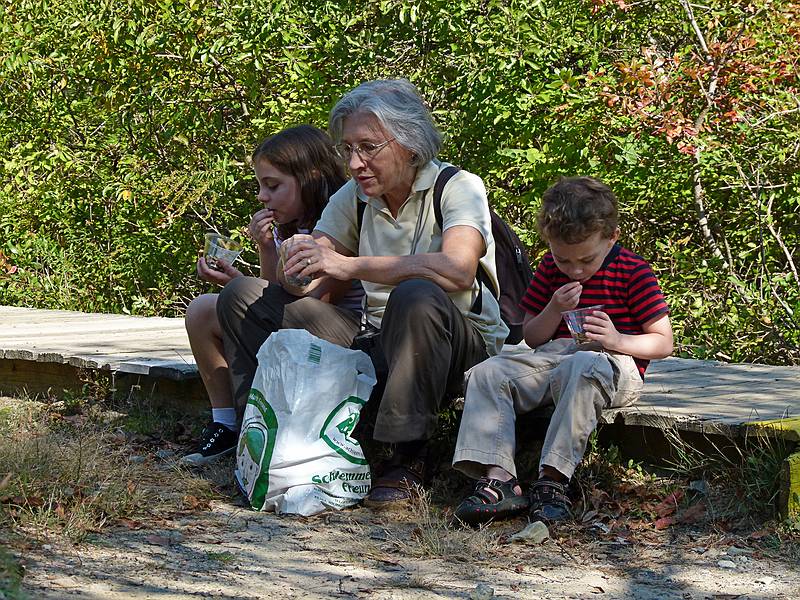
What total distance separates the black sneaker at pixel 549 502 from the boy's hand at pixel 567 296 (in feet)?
1.79

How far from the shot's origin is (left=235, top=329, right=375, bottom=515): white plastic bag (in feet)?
11.9

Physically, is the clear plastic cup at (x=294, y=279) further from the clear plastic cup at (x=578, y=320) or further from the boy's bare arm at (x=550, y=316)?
the clear plastic cup at (x=578, y=320)

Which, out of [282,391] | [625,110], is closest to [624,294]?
[282,391]

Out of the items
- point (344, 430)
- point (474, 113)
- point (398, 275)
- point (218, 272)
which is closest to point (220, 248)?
point (218, 272)

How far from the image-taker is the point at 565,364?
3.50 m

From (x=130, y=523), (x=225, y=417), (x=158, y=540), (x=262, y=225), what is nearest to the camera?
(x=158, y=540)

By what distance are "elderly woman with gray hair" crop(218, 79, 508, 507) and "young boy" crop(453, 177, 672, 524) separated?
19 centimetres

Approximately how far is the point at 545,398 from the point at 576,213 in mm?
601

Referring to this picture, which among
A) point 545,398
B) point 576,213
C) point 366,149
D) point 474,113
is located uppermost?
point 474,113

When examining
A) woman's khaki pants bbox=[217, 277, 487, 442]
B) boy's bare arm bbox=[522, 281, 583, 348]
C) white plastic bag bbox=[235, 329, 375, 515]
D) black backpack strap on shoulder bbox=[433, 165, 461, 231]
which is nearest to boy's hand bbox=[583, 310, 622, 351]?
boy's bare arm bbox=[522, 281, 583, 348]

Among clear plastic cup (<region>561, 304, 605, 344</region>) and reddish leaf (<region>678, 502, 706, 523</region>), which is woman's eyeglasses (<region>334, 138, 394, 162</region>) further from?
reddish leaf (<region>678, 502, 706, 523</region>)

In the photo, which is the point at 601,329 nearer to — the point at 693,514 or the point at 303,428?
the point at 693,514

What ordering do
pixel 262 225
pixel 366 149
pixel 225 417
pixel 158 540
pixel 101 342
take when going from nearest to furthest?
pixel 158 540, pixel 366 149, pixel 262 225, pixel 225 417, pixel 101 342

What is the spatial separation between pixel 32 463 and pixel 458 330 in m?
1.41
